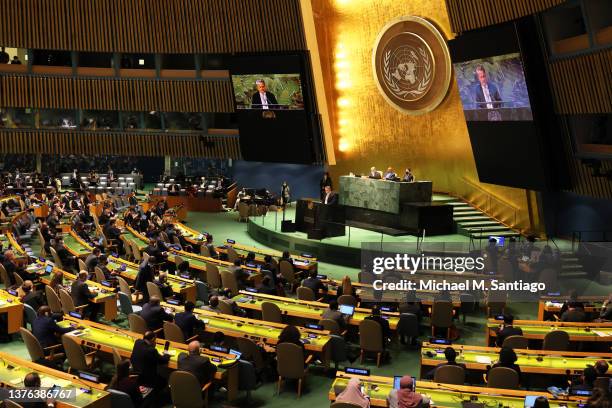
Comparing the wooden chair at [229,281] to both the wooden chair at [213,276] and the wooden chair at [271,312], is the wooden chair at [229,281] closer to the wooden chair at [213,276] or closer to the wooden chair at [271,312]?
the wooden chair at [213,276]

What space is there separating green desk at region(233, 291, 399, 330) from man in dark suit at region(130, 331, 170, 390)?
328cm

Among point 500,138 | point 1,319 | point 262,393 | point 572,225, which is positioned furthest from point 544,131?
point 1,319

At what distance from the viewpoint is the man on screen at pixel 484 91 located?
1811cm

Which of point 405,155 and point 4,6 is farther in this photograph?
point 4,6

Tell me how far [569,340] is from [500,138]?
30.0ft

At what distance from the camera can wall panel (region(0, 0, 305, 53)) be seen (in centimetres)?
2700

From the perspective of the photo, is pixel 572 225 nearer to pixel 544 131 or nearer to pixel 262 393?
pixel 544 131

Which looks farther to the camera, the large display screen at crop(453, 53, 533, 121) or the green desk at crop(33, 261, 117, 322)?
the large display screen at crop(453, 53, 533, 121)

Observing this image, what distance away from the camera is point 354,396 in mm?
7125

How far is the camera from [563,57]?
54.6 feet

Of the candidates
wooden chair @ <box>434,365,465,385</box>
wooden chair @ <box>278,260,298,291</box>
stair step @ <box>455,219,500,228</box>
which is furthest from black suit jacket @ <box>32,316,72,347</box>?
stair step @ <box>455,219,500,228</box>

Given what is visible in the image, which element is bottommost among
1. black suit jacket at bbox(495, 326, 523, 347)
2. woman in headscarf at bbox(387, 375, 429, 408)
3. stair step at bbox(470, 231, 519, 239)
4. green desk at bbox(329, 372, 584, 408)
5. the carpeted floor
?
the carpeted floor

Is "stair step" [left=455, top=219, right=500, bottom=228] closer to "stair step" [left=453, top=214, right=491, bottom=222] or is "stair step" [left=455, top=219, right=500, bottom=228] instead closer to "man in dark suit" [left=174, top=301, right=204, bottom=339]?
"stair step" [left=453, top=214, right=491, bottom=222]

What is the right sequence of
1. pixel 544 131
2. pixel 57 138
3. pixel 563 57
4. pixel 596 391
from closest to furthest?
pixel 596 391 → pixel 563 57 → pixel 544 131 → pixel 57 138
